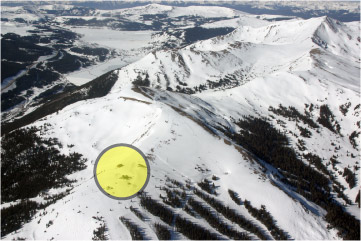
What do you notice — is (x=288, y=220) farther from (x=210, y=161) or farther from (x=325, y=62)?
(x=325, y=62)

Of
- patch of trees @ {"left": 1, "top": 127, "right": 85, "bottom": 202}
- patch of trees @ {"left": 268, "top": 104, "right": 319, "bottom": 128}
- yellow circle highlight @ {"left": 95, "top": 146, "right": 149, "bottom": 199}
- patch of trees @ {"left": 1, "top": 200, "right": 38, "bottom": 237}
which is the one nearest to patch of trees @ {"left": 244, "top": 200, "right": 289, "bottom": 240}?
yellow circle highlight @ {"left": 95, "top": 146, "right": 149, "bottom": 199}

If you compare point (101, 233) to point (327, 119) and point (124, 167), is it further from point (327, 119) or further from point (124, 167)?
point (327, 119)

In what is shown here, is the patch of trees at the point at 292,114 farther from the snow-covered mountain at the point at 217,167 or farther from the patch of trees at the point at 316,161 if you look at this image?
the patch of trees at the point at 316,161

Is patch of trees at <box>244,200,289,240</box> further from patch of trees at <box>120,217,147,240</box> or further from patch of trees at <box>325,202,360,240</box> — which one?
patch of trees at <box>120,217,147,240</box>

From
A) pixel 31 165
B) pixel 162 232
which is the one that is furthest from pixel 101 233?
pixel 31 165

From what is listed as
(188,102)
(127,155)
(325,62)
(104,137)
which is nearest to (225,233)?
(127,155)

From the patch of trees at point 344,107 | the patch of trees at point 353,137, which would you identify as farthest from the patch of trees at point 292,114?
the patch of trees at point 344,107
